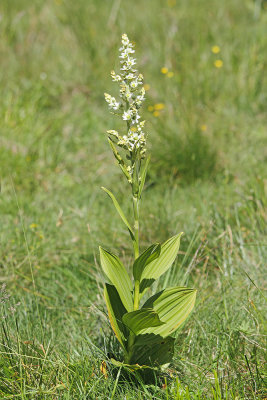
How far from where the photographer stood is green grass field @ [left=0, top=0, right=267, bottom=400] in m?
2.08

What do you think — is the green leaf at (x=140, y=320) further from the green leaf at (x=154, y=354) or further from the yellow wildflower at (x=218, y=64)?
the yellow wildflower at (x=218, y=64)

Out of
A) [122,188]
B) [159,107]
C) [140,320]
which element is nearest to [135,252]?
[140,320]

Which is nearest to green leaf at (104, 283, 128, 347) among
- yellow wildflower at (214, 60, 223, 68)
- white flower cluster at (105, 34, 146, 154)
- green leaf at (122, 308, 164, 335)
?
green leaf at (122, 308, 164, 335)

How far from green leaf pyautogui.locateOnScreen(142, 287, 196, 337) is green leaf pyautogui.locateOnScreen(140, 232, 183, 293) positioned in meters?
0.08

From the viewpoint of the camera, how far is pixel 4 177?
3.99 meters

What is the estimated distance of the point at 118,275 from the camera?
196cm

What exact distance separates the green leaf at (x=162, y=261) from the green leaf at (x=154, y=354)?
314 mm

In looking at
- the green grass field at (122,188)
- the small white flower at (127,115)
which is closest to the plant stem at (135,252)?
the green grass field at (122,188)

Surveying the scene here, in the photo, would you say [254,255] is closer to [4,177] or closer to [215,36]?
[4,177]

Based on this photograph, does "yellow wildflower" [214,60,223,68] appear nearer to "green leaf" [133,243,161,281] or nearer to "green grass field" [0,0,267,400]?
"green grass field" [0,0,267,400]

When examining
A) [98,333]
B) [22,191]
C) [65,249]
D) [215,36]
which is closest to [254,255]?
[98,333]

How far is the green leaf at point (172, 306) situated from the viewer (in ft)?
6.33

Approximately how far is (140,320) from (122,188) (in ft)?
6.61

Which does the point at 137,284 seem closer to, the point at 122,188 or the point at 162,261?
the point at 162,261
